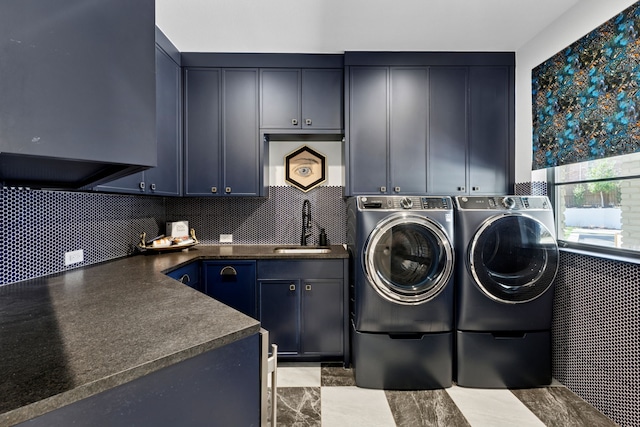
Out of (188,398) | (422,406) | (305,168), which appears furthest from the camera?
(305,168)

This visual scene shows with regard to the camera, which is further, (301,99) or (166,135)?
(301,99)

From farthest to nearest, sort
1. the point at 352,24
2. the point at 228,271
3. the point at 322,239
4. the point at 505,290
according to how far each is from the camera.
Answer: the point at 322,239
the point at 228,271
the point at 352,24
the point at 505,290

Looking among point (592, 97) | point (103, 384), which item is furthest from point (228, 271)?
point (592, 97)

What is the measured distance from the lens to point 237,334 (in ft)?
2.80

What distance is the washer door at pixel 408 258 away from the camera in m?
2.10

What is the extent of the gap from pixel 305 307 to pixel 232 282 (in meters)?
0.63

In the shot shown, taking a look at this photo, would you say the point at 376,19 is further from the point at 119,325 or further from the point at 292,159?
the point at 119,325

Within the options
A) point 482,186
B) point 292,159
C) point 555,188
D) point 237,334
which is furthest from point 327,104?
point 237,334

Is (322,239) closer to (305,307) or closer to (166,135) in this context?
(305,307)

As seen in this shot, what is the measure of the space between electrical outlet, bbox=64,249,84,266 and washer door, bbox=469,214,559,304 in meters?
2.61

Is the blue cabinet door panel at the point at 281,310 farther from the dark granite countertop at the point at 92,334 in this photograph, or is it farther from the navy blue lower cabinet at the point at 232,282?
the dark granite countertop at the point at 92,334

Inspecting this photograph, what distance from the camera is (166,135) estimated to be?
2.38m

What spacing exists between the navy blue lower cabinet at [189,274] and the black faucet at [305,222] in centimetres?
101

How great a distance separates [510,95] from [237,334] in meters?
2.95
